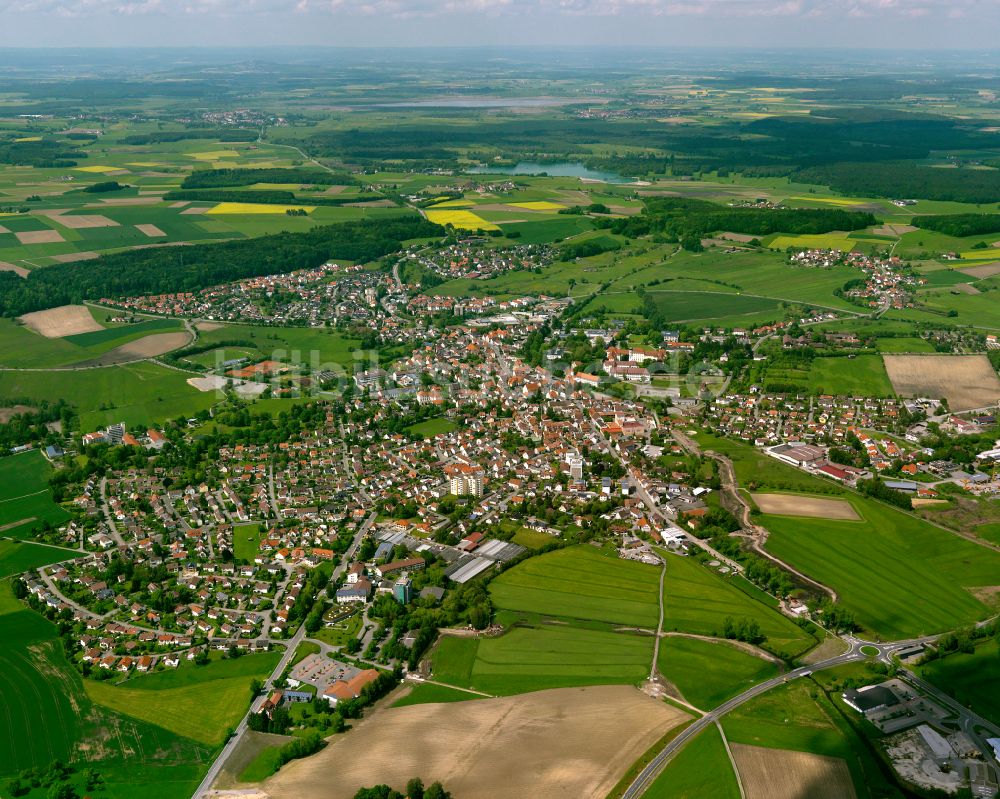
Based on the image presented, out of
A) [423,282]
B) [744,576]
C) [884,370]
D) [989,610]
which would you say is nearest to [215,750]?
[744,576]

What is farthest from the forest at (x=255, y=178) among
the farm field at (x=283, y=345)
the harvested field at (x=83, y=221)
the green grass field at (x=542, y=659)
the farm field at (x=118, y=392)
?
the green grass field at (x=542, y=659)

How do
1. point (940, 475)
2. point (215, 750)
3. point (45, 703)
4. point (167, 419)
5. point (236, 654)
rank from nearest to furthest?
point (215, 750), point (45, 703), point (236, 654), point (940, 475), point (167, 419)

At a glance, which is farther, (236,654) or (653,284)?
(653,284)

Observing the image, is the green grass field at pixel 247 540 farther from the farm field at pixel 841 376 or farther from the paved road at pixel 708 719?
the farm field at pixel 841 376

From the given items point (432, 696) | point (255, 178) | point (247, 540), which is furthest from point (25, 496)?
point (255, 178)

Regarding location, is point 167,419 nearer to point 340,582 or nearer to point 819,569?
point 340,582

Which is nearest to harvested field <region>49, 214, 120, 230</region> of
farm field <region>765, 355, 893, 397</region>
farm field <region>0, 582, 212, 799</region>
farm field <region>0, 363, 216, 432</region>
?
farm field <region>0, 363, 216, 432</region>
